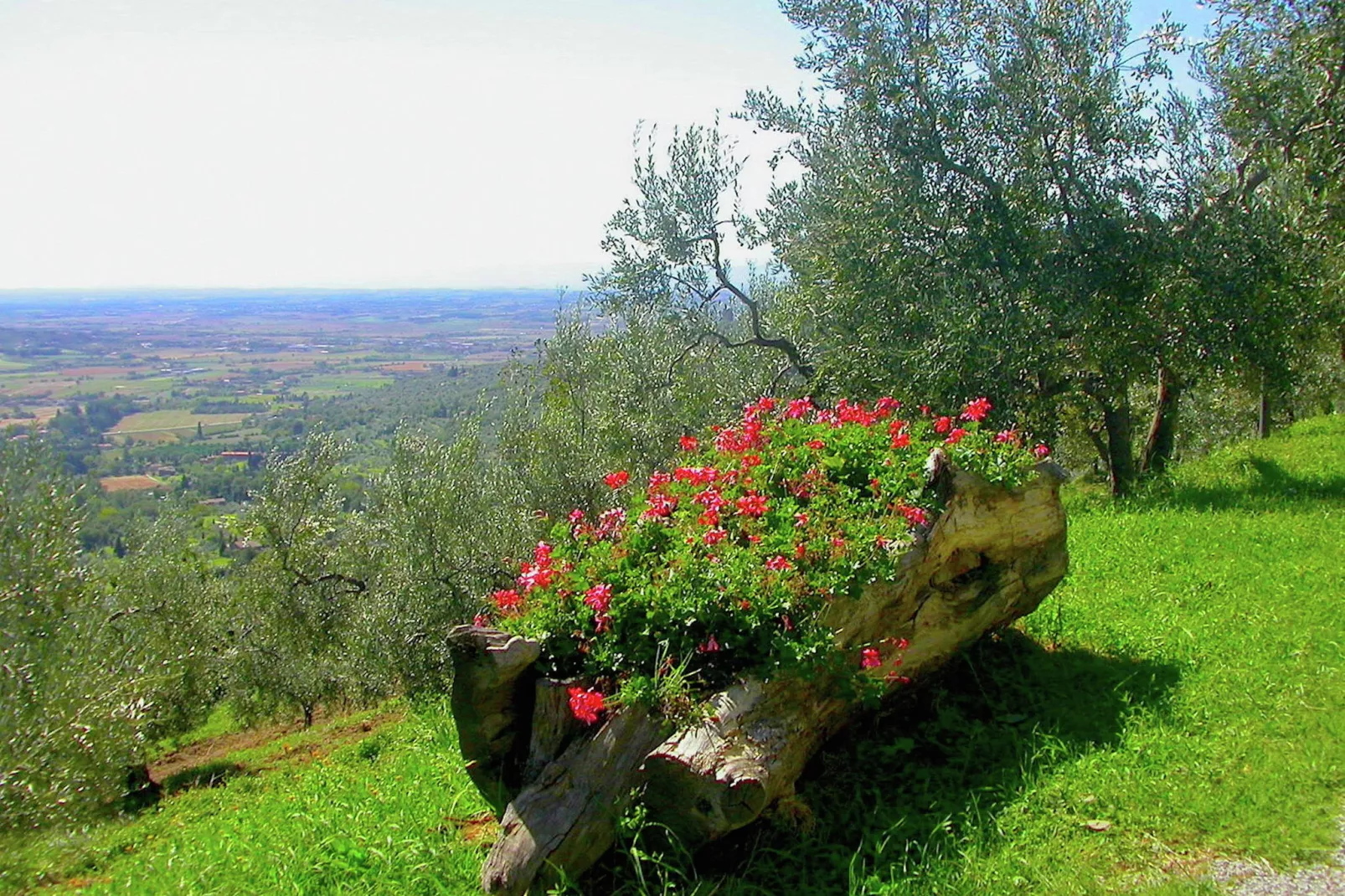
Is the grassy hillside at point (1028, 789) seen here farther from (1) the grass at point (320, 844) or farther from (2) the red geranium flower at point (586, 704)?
(2) the red geranium flower at point (586, 704)

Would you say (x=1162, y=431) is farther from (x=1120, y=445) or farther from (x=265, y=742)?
(x=265, y=742)

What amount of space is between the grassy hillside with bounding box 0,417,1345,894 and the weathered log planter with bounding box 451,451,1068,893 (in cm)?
27

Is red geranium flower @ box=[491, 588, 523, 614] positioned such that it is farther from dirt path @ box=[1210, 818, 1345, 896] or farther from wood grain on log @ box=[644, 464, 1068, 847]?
dirt path @ box=[1210, 818, 1345, 896]

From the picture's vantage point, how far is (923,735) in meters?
5.93

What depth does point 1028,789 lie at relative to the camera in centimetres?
521

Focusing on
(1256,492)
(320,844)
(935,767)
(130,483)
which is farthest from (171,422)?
(935,767)

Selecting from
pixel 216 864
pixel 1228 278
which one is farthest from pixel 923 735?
pixel 1228 278

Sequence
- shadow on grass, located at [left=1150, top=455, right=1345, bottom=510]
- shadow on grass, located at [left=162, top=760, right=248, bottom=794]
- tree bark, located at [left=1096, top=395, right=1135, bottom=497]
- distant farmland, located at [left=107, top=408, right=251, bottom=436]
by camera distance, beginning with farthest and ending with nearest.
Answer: distant farmland, located at [left=107, top=408, right=251, bottom=436] < shadow on grass, located at [left=162, top=760, right=248, bottom=794] < tree bark, located at [left=1096, top=395, right=1135, bottom=497] < shadow on grass, located at [left=1150, top=455, right=1345, bottom=510]

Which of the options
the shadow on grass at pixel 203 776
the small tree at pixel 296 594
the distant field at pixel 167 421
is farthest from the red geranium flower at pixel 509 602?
the distant field at pixel 167 421

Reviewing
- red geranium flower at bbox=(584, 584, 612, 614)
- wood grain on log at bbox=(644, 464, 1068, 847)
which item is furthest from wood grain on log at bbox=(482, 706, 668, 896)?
red geranium flower at bbox=(584, 584, 612, 614)

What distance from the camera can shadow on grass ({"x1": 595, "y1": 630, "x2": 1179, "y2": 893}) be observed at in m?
4.75

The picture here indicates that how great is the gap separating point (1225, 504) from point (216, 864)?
11.2 m

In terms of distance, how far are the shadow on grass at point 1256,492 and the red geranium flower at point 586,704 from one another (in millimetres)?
9262

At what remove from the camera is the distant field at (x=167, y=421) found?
79.6m
